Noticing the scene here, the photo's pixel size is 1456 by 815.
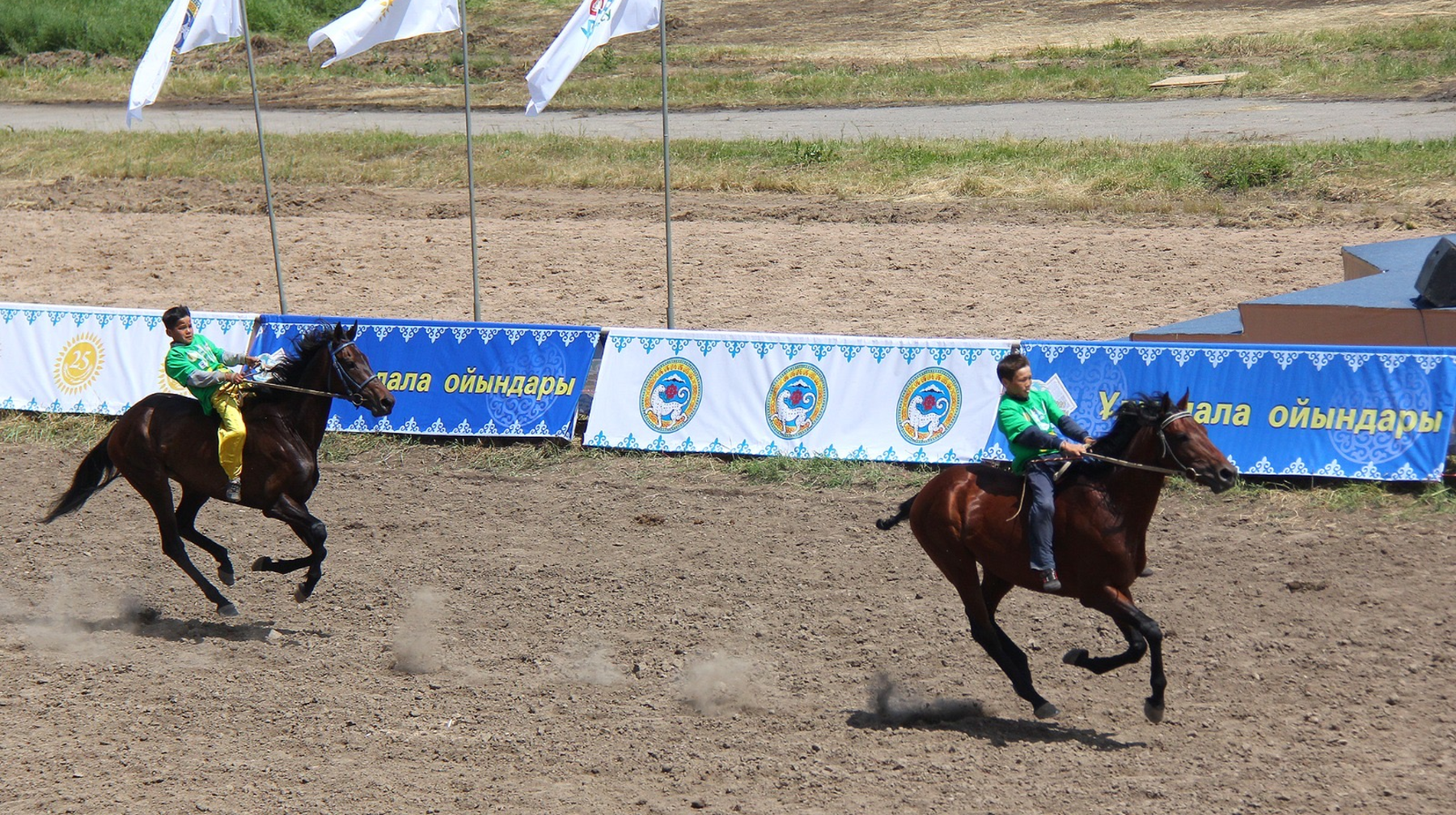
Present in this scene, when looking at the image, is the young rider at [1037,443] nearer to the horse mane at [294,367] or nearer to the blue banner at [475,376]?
the horse mane at [294,367]

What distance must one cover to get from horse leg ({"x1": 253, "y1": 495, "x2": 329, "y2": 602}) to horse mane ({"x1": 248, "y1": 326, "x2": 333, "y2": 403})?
2.44 ft

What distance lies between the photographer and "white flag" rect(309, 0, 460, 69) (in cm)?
1305

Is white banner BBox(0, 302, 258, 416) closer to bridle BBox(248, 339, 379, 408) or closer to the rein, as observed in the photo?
bridle BBox(248, 339, 379, 408)

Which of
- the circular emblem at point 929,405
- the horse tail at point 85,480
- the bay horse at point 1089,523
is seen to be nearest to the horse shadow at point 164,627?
the horse tail at point 85,480

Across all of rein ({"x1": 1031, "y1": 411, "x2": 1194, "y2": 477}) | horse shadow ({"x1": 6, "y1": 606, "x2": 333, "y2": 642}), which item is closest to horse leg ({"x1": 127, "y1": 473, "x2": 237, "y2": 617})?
horse shadow ({"x1": 6, "y1": 606, "x2": 333, "y2": 642})

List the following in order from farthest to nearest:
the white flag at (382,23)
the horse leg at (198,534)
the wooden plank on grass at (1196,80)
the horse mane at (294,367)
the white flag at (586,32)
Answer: the wooden plank on grass at (1196,80), the white flag at (382,23), the white flag at (586,32), the horse leg at (198,534), the horse mane at (294,367)

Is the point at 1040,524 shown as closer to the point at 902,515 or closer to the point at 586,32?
the point at 902,515

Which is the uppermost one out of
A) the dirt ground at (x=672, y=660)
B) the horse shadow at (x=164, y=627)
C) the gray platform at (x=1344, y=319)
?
the gray platform at (x=1344, y=319)

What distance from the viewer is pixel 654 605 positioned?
29.9ft

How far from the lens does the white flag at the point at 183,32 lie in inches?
553

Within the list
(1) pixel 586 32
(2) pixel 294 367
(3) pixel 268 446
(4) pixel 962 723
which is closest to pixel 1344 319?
(4) pixel 962 723

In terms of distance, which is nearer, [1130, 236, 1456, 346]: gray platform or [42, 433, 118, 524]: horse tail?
[42, 433, 118, 524]: horse tail

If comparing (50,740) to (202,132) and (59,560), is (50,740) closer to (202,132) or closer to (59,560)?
(59,560)

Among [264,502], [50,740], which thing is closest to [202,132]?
[264,502]
